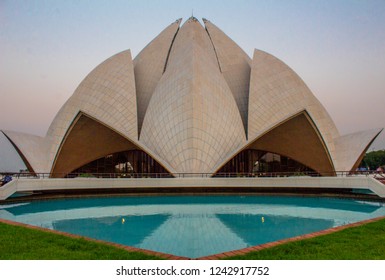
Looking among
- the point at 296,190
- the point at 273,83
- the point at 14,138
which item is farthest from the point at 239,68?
the point at 14,138

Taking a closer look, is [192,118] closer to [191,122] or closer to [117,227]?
[191,122]

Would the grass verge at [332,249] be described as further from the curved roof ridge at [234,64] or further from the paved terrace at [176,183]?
the curved roof ridge at [234,64]

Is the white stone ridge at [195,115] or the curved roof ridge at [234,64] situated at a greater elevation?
the curved roof ridge at [234,64]

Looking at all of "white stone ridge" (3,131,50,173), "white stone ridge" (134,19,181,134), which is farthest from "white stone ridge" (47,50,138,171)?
"white stone ridge" (134,19,181,134)

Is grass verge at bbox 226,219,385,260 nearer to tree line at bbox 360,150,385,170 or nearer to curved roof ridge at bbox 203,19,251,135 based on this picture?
curved roof ridge at bbox 203,19,251,135

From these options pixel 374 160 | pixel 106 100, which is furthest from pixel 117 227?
pixel 374 160

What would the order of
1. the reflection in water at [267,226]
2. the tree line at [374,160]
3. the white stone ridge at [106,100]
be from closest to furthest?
the reflection in water at [267,226] → the white stone ridge at [106,100] → the tree line at [374,160]

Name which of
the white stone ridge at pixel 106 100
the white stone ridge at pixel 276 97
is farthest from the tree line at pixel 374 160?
the white stone ridge at pixel 106 100
